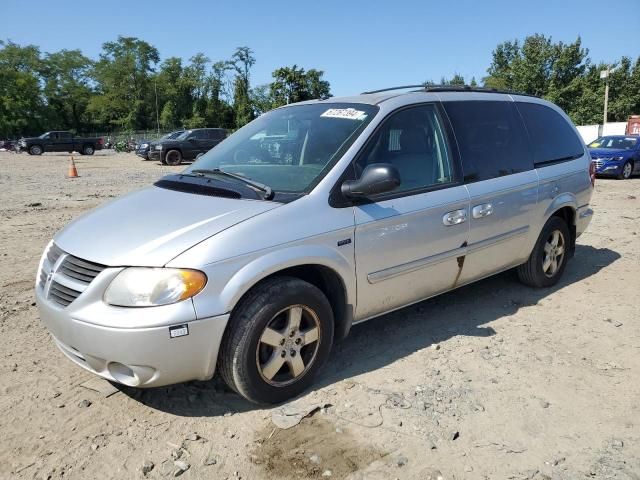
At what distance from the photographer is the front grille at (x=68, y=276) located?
2.76 meters

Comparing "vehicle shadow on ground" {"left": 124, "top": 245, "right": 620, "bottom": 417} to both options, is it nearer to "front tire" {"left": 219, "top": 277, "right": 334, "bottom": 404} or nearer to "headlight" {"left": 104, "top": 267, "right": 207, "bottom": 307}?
"front tire" {"left": 219, "top": 277, "right": 334, "bottom": 404}

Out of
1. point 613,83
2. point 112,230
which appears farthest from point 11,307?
point 613,83

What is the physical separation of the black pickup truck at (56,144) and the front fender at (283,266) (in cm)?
3641

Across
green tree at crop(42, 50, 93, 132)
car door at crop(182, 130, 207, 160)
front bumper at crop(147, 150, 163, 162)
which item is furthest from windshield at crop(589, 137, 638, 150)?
green tree at crop(42, 50, 93, 132)

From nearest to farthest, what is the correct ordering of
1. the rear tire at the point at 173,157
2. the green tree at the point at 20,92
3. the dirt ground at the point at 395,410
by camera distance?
1. the dirt ground at the point at 395,410
2. the rear tire at the point at 173,157
3. the green tree at the point at 20,92

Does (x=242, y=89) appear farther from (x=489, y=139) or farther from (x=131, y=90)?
(x=489, y=139)

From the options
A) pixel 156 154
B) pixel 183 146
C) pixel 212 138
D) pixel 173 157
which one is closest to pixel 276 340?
pixel 183 146

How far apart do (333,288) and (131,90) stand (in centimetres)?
8161

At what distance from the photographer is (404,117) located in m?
3.77

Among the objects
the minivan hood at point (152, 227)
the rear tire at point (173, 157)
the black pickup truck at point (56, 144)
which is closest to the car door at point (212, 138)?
the rear tire at point (173, 157)

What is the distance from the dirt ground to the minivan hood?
0.97 metres

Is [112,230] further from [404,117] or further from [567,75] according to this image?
[567,75]

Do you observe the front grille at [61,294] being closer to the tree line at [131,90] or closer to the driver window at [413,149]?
the driver window at [413,149]

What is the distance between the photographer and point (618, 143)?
17.4 m
